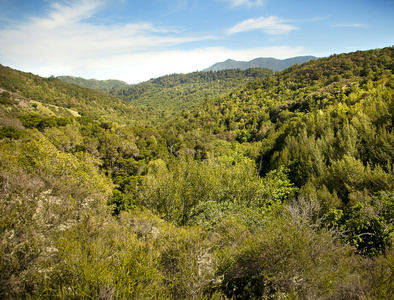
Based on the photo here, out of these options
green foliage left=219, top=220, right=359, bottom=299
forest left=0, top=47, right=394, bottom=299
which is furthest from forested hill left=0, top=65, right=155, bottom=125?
green foliage left=219, top=220, right=359, bottom=299

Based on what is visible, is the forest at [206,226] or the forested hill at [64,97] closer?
the forest at [206,226]

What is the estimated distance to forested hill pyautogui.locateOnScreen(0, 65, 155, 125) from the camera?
355 feet

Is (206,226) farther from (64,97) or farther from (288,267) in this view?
(64,97)

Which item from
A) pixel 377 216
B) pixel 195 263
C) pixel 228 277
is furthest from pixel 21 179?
pixel 377 216

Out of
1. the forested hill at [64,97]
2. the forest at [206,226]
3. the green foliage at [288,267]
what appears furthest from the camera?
the forested hill at [64,97]

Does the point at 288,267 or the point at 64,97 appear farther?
the point at 64,97

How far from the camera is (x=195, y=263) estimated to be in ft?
31.1

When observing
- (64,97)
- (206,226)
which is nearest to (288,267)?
(206,226)

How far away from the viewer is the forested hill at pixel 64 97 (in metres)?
108

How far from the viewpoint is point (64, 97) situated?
126 metres

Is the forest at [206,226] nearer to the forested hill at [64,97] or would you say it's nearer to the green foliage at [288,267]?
the green foliage at [288,267]

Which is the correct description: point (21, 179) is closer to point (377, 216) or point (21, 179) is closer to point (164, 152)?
point (377, 216)

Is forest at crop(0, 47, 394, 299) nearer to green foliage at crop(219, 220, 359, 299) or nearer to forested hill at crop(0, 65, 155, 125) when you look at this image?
green foliage at crop(219, 220, 359, 299)

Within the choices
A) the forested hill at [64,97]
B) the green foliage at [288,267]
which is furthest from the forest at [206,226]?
the forested hill at [64,97]
